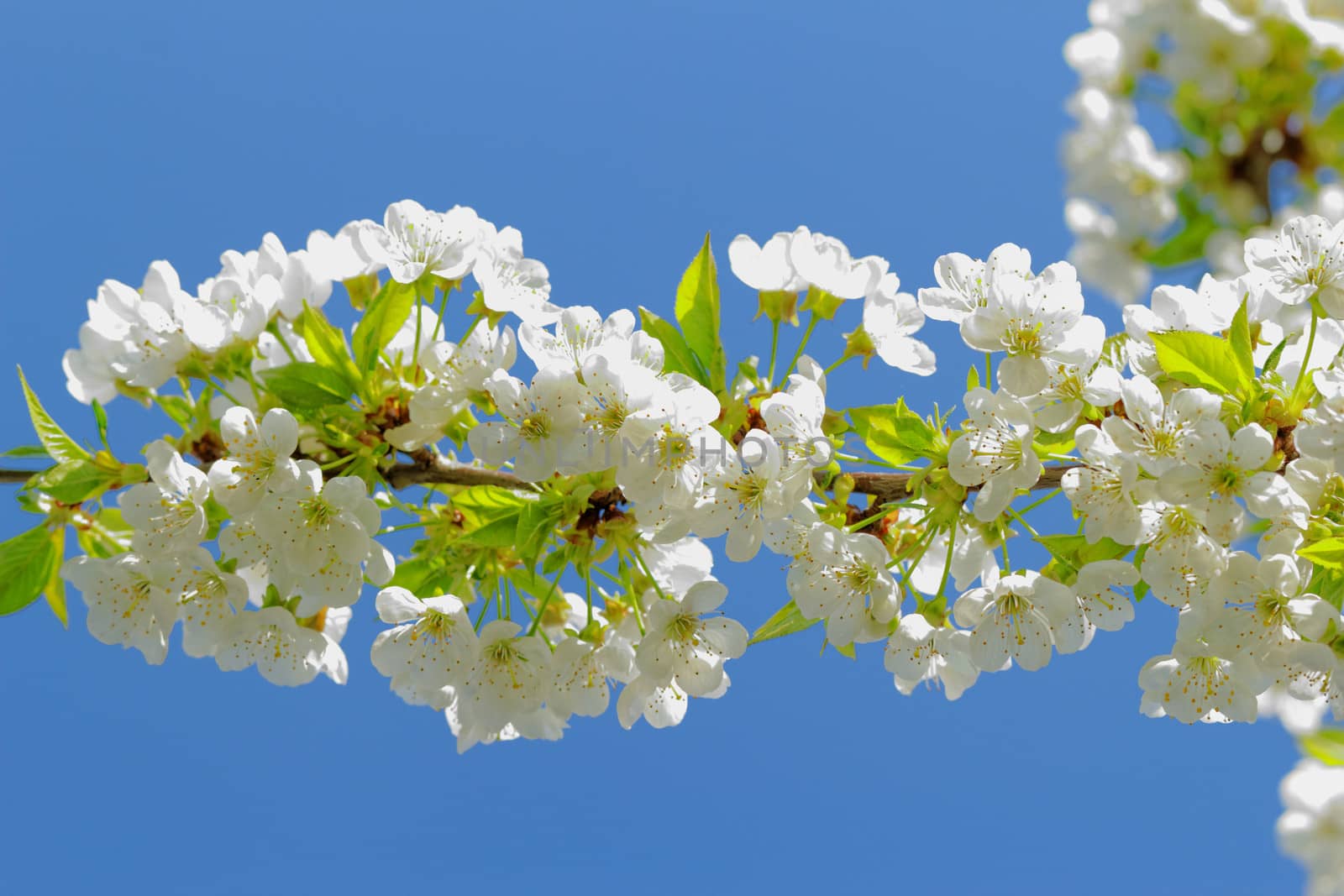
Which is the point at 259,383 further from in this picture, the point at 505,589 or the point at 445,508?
the point at 505,589

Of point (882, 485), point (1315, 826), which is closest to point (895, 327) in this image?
point (882, 485)

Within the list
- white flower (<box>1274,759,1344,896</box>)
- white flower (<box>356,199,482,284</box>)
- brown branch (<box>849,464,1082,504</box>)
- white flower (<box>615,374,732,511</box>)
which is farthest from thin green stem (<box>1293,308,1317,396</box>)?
white flower (<box>1274,759,1344,896</box>)

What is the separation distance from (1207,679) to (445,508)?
1320mm

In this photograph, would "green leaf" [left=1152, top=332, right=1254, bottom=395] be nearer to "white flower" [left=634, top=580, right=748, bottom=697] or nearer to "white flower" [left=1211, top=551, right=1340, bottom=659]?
"white flower" [left=1211, top=551, right=1340, bottom=659]

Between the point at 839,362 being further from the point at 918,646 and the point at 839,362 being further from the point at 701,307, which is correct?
the point at 918,646

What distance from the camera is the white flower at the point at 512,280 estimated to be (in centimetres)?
185

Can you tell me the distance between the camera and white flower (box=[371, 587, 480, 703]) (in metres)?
1.86

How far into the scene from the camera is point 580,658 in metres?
1.92

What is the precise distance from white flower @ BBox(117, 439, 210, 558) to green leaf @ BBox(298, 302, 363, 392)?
28cm

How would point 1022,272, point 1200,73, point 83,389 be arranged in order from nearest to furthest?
point 1022,272, point 83,389, point 1200,73

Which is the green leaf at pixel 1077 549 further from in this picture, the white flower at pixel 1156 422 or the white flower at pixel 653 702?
the white flower at pixel 653 702

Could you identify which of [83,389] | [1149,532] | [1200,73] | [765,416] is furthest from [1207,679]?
[1200,73]

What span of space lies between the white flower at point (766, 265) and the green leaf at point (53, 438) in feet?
3.93

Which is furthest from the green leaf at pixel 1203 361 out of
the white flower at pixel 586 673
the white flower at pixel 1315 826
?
the white flower at pixel 1315 826
